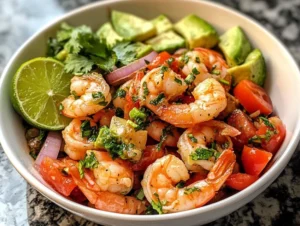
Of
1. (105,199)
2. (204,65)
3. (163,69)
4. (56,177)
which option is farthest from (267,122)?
(56,177)

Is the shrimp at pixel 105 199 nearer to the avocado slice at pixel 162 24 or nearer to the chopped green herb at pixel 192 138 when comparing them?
the chopped green herb at pixel 192 138

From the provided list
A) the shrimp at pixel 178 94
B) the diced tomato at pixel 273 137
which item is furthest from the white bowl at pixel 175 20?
the shrimp at pixel 178 94

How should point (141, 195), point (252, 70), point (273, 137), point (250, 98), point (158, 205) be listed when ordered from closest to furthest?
point (158, 205), point (141, 195), point (273, 137), point (250, 98), point (252, 70)

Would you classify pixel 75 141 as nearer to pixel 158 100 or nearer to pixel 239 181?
pixel 158 100

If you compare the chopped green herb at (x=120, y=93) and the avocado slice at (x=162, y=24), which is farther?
the avocado slice at (x=162, y=24)

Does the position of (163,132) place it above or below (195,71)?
below

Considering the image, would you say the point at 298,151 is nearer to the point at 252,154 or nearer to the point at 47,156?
the point at 252,154
